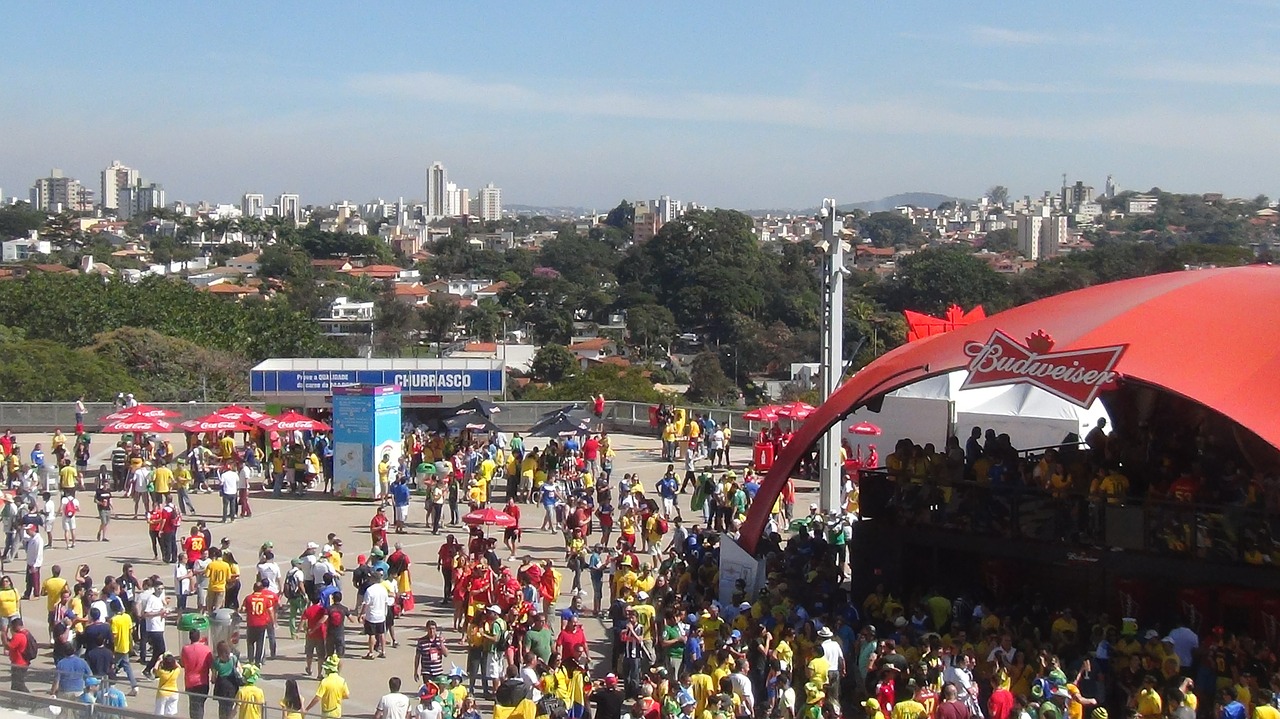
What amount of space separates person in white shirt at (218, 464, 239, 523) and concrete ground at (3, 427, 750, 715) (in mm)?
235

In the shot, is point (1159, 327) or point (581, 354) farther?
point (581, 354)

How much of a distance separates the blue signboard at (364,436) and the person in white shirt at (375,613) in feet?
32.8

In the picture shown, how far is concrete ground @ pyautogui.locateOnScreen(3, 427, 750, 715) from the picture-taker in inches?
681

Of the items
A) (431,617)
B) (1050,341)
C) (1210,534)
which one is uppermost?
(1050,341)

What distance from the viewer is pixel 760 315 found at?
109 m

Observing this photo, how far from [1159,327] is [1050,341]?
149 centimetres

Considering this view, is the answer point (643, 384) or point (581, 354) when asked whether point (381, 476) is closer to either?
point (643, 384)

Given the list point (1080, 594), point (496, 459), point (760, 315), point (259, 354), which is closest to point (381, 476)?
point (496, 459)

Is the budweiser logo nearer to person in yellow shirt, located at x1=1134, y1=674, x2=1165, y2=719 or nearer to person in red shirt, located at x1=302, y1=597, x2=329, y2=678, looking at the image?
person in yellow shirt, located at x1=1134, y1=674, x2=1165, y2=719

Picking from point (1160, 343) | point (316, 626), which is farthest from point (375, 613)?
point (1160, 343)

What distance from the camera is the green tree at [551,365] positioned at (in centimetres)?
8044

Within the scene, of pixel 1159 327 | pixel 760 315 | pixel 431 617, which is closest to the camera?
pixel 1159 327

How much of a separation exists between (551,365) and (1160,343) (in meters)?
63.9

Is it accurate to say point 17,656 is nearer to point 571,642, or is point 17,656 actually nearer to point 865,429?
point 571,642
